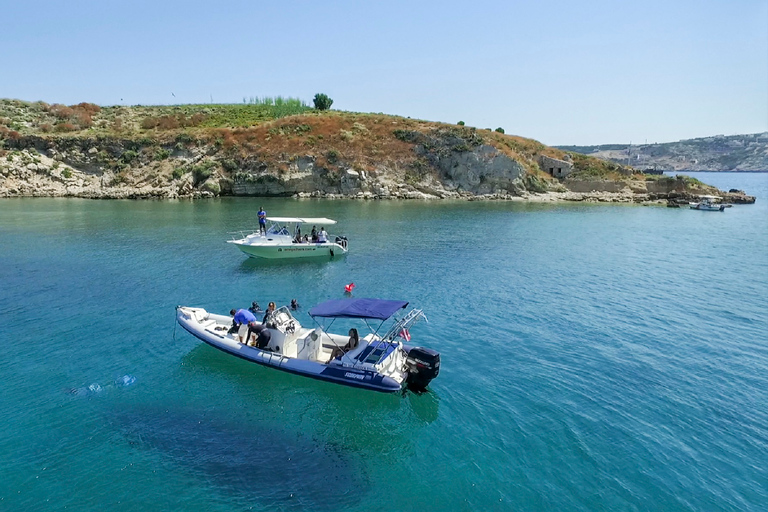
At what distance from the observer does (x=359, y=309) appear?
19.2 m

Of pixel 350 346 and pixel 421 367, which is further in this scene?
pixel 350 346

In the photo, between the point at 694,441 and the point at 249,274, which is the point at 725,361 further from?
the point at 249,274

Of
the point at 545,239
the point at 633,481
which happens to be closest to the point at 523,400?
the point at 633,481

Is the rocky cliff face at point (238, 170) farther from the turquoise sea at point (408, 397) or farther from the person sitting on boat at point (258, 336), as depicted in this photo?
the person sitting on boat at point (258, 336)

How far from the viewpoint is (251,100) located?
13925 centimetres

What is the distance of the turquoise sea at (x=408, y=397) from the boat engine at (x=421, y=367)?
3.04 ft

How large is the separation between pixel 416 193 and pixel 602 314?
214 ft

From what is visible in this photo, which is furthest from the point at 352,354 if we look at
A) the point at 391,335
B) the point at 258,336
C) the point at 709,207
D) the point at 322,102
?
the point at 322,102

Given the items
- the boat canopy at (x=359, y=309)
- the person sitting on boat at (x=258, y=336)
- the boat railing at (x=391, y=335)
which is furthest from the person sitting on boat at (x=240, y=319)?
the boat railing at (x=391, y=335)

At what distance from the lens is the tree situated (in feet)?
413

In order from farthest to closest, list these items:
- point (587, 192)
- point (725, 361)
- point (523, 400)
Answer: point (587, 192), point (725, 361), point (523, 400)

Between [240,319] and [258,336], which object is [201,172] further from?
[258,336]

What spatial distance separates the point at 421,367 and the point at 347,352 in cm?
307

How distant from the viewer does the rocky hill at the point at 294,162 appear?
86.1m
